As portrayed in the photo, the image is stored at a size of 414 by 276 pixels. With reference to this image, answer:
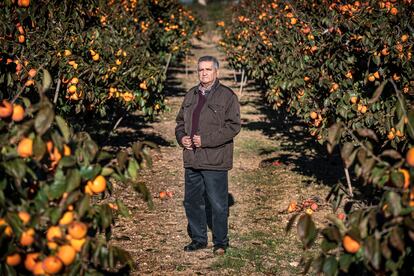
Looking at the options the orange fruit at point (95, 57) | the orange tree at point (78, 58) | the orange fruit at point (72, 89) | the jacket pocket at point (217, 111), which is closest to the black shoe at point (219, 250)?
the jacket pocket at point (217, 111)

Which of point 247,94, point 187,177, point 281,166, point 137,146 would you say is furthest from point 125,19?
point 137,146

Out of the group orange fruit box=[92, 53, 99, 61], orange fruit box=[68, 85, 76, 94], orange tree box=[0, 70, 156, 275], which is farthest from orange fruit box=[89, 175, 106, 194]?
orange fruit box=[92, 53, 99, 61]

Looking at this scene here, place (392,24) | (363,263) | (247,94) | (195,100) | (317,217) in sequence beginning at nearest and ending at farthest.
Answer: (363,263)
(195,100)
(392,24)
(317,217)
(247,94)

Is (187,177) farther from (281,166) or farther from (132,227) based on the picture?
(281,166)

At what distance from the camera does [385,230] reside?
2.02 meters

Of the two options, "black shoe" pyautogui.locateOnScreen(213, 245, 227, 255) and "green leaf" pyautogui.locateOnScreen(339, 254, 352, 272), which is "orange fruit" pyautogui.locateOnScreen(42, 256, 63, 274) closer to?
"green leaf" pyautogui.locateOnScreen(339, 254, 352, 272)

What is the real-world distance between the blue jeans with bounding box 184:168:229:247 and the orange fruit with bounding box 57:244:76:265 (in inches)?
87.7

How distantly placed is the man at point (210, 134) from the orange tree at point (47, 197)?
189 cm

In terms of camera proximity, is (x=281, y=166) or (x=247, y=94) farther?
(x=247, y=94)

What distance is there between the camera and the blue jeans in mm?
4258

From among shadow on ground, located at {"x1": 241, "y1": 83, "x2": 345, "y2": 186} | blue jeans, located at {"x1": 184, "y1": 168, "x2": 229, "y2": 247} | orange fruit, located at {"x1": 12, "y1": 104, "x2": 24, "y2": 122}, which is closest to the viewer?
orange fruit, located at {"x1": 12, "y1": 104, "x2": 24, "y2": 122}

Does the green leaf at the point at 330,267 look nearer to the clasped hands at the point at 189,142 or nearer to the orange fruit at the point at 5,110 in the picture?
the orange fruit at the point at 5,110

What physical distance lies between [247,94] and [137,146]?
1365 cm

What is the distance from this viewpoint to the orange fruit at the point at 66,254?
2064 mm
